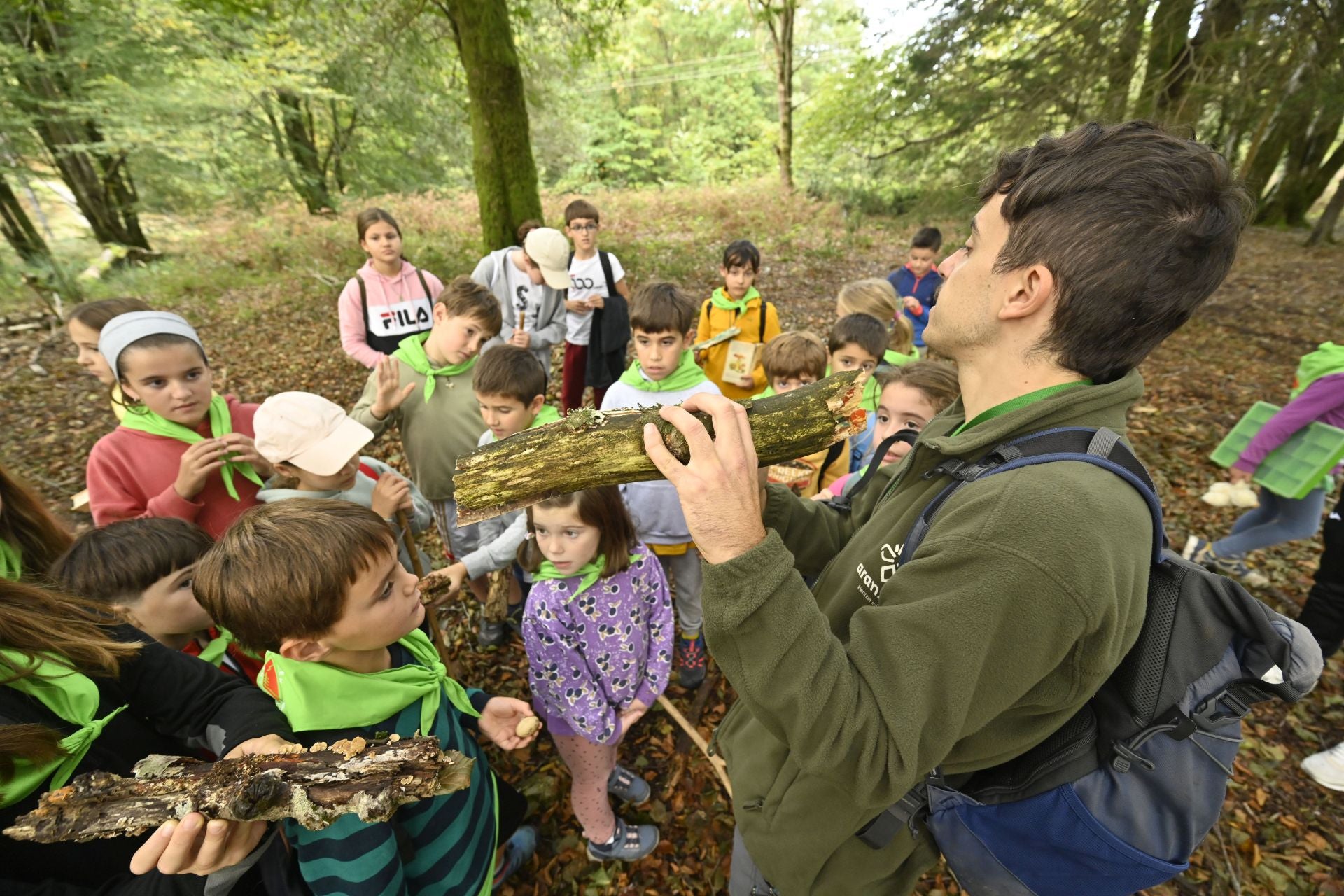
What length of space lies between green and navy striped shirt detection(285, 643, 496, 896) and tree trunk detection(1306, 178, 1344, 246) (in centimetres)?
2183

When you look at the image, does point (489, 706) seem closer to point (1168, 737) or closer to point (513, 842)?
point (513, 842)

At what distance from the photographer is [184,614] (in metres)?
2.40

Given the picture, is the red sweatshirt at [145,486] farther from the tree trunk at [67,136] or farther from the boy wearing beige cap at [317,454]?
the tree trunk at [67,136]

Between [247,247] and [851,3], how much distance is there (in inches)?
1099

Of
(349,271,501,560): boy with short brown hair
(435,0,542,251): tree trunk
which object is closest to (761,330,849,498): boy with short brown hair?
(349,271,501,560): boy with short brown hair

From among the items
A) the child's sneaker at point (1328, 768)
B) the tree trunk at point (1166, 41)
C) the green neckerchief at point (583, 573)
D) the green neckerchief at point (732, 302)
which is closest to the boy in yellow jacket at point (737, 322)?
the green neckerchief at point (732, 302)

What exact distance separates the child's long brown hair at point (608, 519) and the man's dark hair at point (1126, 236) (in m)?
1.82

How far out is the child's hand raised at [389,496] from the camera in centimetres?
307

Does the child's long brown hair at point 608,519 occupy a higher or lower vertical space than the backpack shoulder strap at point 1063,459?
lower

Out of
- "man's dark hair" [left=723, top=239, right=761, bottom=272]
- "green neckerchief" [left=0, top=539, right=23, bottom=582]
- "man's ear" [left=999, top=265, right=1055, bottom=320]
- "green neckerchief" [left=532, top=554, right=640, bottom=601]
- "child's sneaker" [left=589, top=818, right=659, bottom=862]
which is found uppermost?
"man's ear" [left=999, top=265, right=1055, bottom=320]

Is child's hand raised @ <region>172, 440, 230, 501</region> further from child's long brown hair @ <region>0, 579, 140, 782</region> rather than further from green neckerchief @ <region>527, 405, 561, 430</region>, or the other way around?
green neckerchief @ <region>527, 405, 561, 430</region>

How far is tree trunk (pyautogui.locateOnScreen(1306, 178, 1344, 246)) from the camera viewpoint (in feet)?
44.9

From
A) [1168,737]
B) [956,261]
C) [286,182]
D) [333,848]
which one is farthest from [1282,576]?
[286,182]

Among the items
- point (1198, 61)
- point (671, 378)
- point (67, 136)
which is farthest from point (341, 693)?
point (67, 136)
